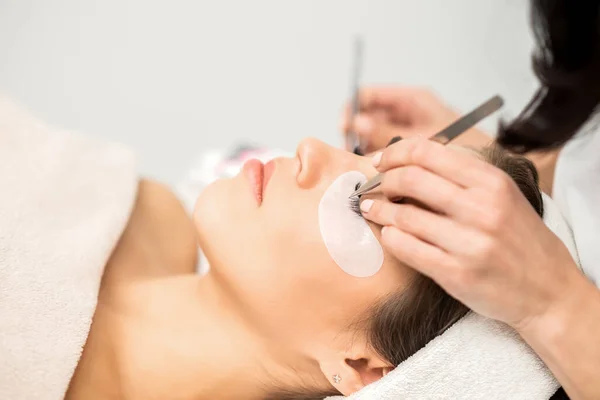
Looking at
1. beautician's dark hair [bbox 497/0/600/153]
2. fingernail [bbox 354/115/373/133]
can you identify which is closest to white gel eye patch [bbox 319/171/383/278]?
beautician's dark hair [bbox 497/0/600/153]

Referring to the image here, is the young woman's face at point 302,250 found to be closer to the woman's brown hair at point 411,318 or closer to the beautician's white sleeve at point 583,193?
the woman's brown hair at point 411,318

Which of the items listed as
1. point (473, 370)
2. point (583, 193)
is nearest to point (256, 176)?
point (473, 370)

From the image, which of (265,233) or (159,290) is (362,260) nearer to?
(265,233)

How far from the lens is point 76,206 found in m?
1.01

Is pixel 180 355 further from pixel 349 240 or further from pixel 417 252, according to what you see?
pixel 417 252

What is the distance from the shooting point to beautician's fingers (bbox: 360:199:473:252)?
63 cm

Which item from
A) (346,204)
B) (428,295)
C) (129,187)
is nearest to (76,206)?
(129,187)

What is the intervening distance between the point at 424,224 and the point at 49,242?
0.58 metres

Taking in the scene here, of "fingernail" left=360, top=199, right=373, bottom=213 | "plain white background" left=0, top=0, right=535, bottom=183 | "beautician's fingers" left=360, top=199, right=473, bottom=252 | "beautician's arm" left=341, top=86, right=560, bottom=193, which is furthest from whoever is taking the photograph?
"plain white background" left=0, top=0, right=535, bottom=183

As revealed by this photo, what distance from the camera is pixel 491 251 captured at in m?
0.62

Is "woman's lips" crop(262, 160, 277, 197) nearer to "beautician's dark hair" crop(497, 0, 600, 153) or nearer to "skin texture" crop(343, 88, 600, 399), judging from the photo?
"skin texture" crop(343, 88, 600, 399)

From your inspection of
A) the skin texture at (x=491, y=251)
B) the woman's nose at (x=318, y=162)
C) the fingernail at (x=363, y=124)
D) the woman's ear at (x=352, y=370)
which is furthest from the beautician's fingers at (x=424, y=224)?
the fingernail at (x=363, y=124)

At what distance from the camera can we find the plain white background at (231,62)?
147 cm

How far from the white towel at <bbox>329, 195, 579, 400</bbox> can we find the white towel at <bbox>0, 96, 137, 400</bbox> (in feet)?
1.46
